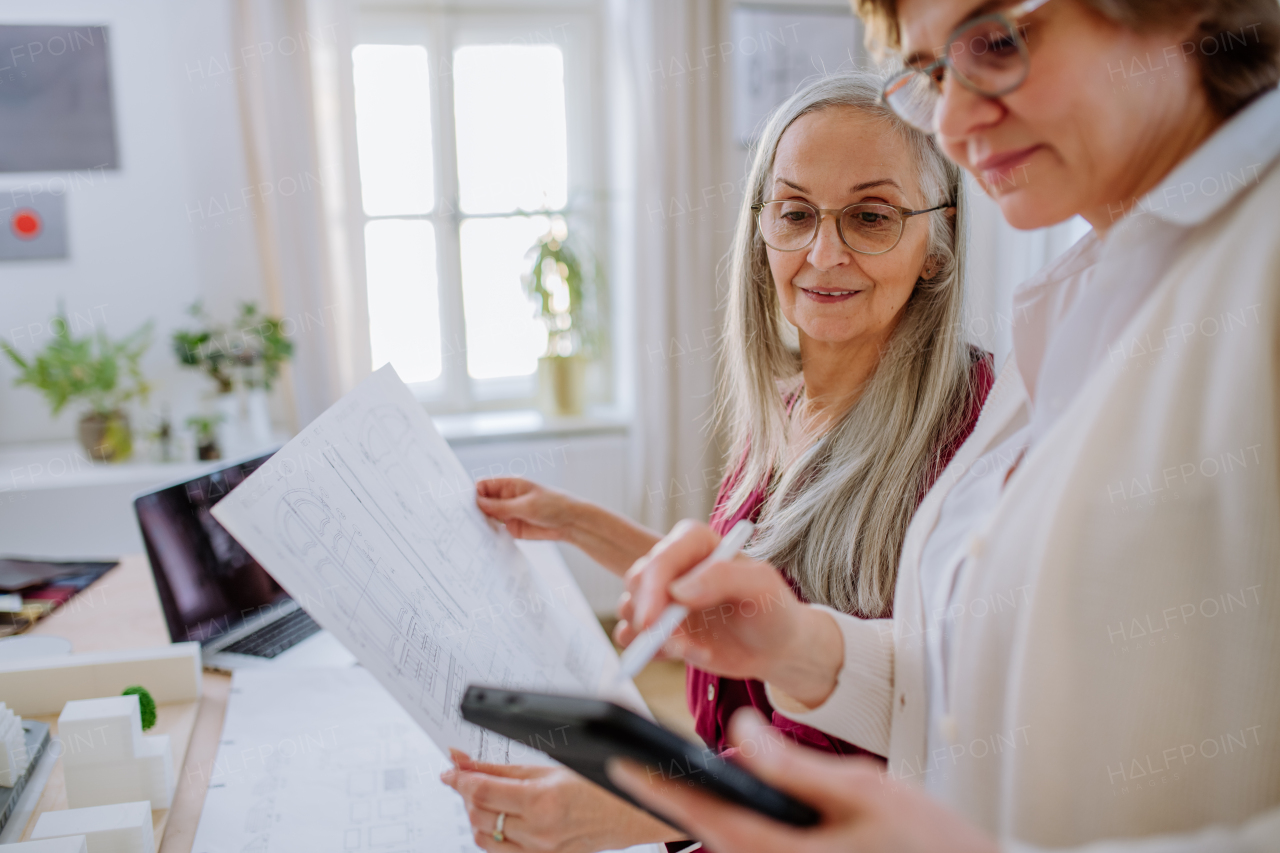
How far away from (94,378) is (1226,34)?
9.30ft

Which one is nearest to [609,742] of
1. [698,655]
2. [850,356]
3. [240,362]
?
[698,655]

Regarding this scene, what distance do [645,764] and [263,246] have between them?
273 centimetres

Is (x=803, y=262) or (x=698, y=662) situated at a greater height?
(x=803, y=262)

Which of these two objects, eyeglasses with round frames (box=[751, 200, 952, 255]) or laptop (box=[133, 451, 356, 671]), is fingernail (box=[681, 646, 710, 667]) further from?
laptop (box=[133, 451, 356, 671])

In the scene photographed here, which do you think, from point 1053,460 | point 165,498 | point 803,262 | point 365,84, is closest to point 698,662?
point 1053,460

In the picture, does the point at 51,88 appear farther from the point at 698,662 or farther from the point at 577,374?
the point at 698,662

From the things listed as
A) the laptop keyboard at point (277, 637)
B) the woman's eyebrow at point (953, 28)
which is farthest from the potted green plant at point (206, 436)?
the woman's eyebrow at point (953, 28)

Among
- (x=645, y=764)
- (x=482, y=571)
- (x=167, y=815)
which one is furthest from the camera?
(x=482, y=571)

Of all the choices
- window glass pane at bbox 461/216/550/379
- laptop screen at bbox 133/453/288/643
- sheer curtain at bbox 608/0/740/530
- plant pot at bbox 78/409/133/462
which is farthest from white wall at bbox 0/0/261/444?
laptop screen at bbox 133/453/288/643

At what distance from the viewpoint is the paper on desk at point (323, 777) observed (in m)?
0.96

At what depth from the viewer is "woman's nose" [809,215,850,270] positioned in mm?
1134

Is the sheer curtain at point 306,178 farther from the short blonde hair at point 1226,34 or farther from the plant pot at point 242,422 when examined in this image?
the short blonde hair at point 1226,34

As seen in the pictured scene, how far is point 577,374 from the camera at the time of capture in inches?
125

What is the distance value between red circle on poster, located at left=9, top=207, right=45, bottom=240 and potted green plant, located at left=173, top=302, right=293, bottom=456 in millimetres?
541
